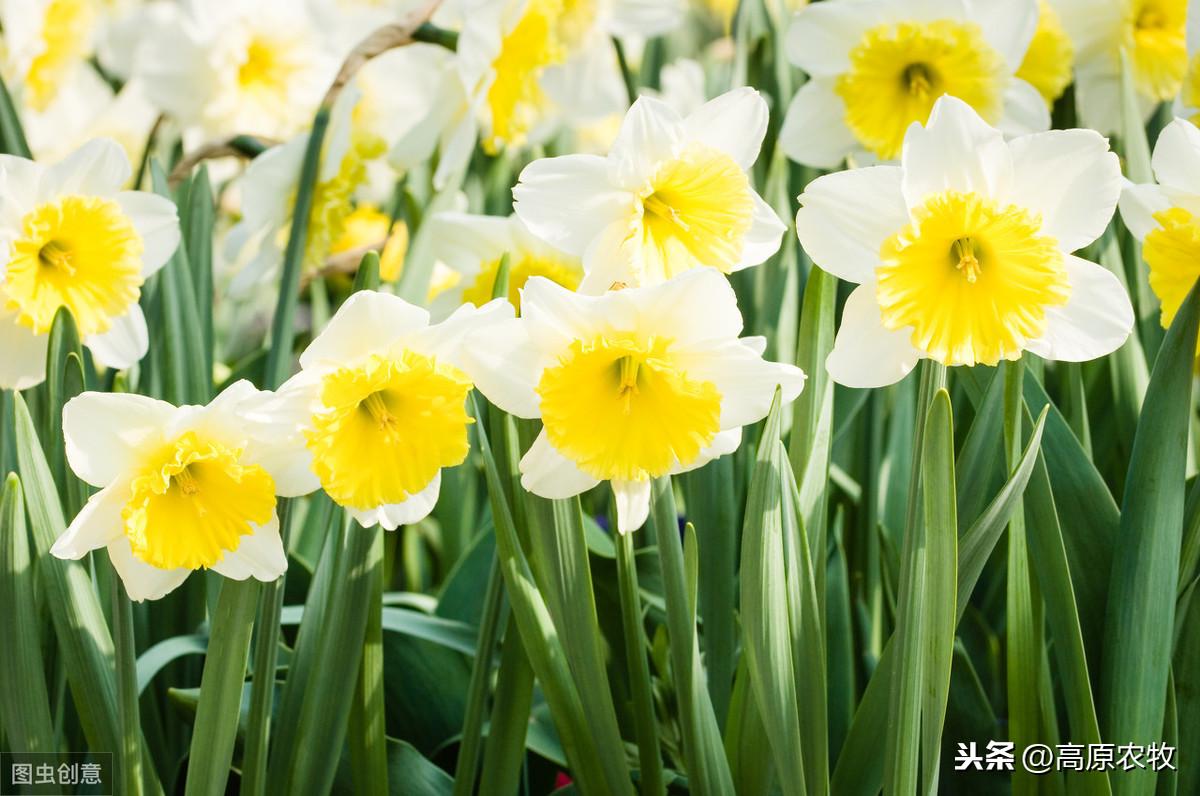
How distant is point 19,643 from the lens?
815 mm

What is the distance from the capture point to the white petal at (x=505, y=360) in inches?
27.3

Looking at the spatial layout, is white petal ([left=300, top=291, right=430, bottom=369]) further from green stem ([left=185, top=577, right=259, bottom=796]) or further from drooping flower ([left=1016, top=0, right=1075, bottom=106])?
drooping flower ([left=1016, top=0, right=1075, bottom=106])

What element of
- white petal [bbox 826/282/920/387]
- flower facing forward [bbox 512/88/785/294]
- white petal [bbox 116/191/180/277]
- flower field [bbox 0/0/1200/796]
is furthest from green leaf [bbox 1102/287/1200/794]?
white petal [bbox 116/191/180/277]

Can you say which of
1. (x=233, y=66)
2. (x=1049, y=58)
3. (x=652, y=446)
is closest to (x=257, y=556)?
(x=652, y=446)

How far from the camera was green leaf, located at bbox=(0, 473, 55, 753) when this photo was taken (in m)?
0.79

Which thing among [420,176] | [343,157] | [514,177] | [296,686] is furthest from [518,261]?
[514,177]

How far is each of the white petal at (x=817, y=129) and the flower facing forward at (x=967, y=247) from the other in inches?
18.7

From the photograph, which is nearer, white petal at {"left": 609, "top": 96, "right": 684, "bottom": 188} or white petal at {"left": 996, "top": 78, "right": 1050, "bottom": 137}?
white petal at {"left": 609, "top": 96, "right": 684, "bottom": 188}

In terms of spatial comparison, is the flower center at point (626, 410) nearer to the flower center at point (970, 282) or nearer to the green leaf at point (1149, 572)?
the flower center at point (970, 282)

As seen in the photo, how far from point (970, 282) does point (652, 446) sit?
23 centimetres

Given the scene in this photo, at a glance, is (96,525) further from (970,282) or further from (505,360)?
(970,282)

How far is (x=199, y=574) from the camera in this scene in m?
1.08

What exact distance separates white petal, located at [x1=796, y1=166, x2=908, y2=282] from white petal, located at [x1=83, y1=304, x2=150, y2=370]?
22.8 inches

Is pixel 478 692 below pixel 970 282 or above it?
below
